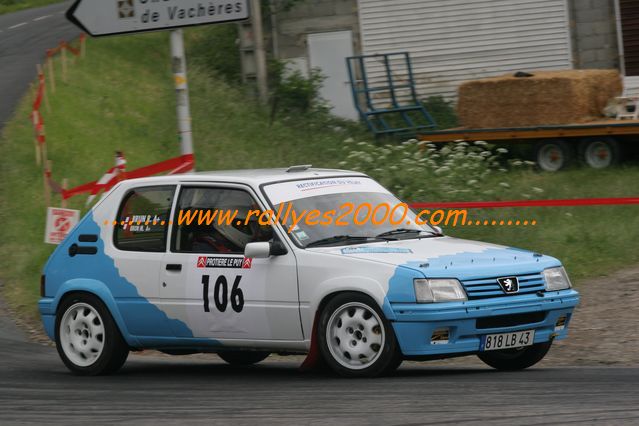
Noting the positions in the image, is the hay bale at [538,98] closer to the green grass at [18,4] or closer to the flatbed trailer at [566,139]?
the flatbed trailer at [566,139]

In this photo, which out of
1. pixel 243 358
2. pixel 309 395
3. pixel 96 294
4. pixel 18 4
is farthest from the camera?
pixel 18 4

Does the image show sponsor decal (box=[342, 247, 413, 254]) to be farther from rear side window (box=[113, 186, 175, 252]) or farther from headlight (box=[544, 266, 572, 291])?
rear side window (box=[113, 186, 175, 252])

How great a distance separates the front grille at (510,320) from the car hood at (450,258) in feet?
1.00

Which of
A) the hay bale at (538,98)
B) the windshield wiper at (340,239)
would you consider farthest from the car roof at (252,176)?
the hay bale at (538,98)

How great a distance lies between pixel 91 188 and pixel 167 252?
24.7 ft

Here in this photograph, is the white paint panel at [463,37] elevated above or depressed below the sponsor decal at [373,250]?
above

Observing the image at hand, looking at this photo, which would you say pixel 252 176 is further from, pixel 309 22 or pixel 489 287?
pixel 309 22

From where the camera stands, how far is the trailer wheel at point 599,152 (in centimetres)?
2145

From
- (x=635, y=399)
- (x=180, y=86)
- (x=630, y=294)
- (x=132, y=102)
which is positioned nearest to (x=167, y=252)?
(x=180, y=86)

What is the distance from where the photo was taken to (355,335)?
8422mm

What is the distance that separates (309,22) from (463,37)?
3.71 m

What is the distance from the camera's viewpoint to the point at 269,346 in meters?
8.95

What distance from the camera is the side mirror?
877 cm

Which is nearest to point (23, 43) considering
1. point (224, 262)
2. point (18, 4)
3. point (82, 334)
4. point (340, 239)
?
point (18, 4)
